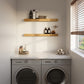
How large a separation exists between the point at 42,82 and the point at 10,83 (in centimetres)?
73

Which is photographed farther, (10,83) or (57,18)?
(57,18)

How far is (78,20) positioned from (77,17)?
76 millimetres

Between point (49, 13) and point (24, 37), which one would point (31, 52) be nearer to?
point (24, 37)

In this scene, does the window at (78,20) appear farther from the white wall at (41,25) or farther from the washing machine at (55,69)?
the white wall at (41,25)

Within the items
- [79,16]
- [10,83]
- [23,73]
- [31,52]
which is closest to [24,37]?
[31,52]

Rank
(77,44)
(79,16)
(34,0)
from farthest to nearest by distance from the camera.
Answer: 1. (34,0)
2. (77,44)
3. (79,16)

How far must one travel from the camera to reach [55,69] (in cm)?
310

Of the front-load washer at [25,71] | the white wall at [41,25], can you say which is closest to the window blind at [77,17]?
the white wall at [41,25]

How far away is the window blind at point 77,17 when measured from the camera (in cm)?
247

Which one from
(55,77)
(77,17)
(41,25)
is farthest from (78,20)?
(55,77)

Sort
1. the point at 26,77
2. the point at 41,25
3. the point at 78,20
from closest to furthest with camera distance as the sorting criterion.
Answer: the point at 78,20
the point at 26,77
the point at 41,25

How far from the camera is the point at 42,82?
310 cm

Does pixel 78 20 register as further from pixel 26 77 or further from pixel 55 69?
pixel 26 77

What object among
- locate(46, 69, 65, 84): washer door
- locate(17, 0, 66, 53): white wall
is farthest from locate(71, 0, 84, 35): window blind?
locate(46, 69, 65, 84): washer door
